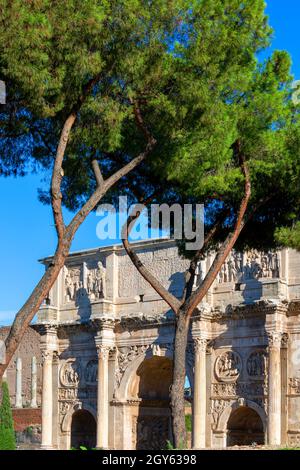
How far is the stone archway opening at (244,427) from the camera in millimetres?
23156

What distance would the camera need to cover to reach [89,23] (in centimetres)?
1249

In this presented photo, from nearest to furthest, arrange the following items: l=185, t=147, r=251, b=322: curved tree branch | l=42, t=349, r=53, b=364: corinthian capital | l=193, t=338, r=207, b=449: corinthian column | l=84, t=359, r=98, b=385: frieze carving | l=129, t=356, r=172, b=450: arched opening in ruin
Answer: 1. l=185, t=147, r=251, b=322: curved tree branch
2. l=193, t=338, r=207, b=449: corinthian column
3. l=129, t=356, r=172, b=450: arched opening in ruin
4. l=84, t=359, r=98, b=385: frieze carving
5. l=42, t=349, r=53, b=364: corinthian capital

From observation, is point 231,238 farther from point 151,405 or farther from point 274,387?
point 151,405

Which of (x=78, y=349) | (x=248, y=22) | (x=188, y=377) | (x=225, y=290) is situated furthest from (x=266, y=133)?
(x=78, y=349)

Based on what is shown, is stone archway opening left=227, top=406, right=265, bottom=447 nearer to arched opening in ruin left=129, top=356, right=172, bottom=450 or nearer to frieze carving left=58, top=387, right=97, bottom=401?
arched opening in ruin left=129, top=356, right=172, bottom=450

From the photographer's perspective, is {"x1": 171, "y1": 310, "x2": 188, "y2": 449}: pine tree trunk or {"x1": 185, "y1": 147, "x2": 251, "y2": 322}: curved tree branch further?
{"x1": 185, "y1": 147, "x2": 251, "y2": 322}: curved tree branch

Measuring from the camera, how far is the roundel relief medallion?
23.1m

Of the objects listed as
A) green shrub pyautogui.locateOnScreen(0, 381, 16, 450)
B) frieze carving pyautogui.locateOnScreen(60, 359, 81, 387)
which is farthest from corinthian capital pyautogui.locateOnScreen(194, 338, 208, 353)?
green shrub pyautogui.locateOnScreen(0, 381, 16, 450)

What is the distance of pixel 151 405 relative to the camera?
2575 cm

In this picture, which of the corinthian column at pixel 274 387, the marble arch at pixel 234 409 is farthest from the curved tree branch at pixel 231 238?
the marble arch at pixel 234 409

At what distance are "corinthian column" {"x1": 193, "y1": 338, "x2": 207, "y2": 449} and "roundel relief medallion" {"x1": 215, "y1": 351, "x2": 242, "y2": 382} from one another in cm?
36

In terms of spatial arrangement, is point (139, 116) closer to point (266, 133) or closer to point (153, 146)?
point (153, 146)

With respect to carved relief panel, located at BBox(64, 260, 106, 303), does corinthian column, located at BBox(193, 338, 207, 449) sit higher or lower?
lower

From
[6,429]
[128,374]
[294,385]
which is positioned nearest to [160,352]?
[128,374]
